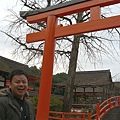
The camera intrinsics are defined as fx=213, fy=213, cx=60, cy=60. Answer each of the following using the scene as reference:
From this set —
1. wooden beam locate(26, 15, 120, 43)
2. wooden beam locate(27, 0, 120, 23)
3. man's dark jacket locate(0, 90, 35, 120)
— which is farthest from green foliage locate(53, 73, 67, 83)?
man's dark jacket locate(0, 90, 35, 120)

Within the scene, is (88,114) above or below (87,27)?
below

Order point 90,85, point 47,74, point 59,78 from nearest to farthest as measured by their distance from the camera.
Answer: point 47,74, point 90,85, point 59,78

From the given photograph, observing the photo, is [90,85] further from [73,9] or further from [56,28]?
[73,9]

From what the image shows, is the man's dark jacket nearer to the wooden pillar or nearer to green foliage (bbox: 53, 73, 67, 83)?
the wooden pillar

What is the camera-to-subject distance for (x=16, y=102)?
6.61 ft

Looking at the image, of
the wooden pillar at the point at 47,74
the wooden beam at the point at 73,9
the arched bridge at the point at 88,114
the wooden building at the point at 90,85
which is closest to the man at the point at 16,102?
the wooden pillar at the point at 47,74

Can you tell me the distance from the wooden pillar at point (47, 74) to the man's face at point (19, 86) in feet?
8.33

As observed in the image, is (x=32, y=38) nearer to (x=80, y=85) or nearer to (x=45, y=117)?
(x=45, y=117)

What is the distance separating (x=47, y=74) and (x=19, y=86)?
262cm

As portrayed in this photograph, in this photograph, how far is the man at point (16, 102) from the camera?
193cm

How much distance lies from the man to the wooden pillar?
8.04ft

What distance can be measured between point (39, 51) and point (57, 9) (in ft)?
17.5

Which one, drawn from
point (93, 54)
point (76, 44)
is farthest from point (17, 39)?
point (93, 54)

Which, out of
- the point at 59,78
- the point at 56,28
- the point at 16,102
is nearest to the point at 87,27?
the point at 56,28
